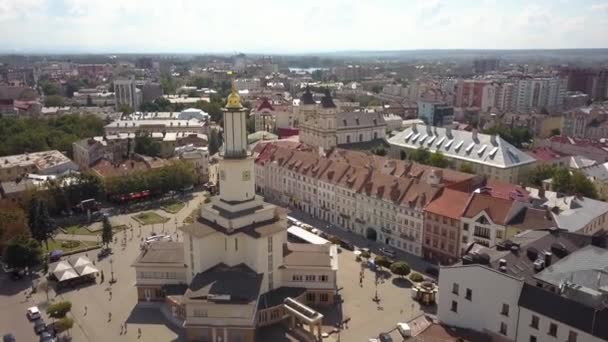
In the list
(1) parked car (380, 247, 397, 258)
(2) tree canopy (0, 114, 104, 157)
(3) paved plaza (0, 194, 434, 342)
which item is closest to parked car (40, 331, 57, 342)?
(3) paved plaza (0, 194, 434, 342)

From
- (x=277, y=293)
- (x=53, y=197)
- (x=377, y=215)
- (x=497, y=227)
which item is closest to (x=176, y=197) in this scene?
(x=53, y=197)

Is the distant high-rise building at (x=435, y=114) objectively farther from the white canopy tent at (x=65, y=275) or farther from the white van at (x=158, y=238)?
the white canopy tent at (x=65, y=275)

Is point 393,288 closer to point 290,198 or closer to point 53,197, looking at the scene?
point 290,198

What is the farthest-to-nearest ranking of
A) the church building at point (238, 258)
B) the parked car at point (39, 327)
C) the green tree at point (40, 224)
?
the green tree at point (40, 224) < the church building at point (238, 258) < the parked car at point (39, 327)

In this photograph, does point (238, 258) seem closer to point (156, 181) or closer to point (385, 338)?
point (385, 338)

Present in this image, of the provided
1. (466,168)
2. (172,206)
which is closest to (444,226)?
(466,168)

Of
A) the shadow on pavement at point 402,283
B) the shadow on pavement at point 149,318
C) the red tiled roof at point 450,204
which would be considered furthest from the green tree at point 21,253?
the red tiled roof at point 450,204
